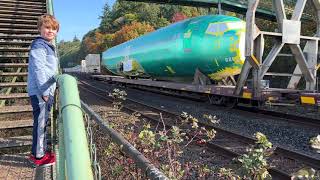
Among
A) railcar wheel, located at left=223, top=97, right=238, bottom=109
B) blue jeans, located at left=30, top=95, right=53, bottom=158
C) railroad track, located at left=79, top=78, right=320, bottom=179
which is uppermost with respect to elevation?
blue jeans, located at left=30, top=95, right=53, bottom=158

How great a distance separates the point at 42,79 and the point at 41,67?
0.44ft

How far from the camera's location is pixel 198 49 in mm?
14969

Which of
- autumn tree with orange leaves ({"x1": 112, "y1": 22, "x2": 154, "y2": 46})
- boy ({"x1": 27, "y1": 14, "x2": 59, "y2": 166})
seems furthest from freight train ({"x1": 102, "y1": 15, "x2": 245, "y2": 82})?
autumn tree with orange leaves ({"x1": 112, "y1": 22, "x2": 154, "y2": 46})

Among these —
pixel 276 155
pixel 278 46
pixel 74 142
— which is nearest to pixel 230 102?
pixel 278 46

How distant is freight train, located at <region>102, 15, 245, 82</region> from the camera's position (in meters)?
14.1

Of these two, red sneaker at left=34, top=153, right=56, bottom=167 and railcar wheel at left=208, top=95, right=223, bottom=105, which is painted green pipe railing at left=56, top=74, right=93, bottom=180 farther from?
railcar wheel at left=208, top=95, right=223, bottom=105

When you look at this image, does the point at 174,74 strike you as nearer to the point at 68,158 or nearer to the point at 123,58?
the point at 123,58

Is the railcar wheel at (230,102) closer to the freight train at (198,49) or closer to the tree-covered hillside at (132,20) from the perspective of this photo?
the freight train at (198,49)

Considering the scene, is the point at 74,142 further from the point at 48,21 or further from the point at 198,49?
the point at 198,49

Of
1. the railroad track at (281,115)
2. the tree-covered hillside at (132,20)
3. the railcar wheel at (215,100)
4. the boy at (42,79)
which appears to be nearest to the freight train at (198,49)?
the railcar wheel at (215,100)

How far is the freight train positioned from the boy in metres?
10.3

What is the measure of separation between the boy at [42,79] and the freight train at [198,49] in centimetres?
1032

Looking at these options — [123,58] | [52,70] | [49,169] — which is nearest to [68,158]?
[52,70]

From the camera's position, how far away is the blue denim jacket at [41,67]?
4242mm
